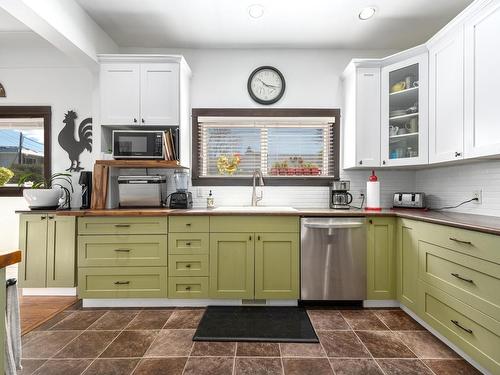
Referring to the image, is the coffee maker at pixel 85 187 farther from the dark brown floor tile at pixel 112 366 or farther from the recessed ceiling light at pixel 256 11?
the recessed ceiling light at pixel 256 11

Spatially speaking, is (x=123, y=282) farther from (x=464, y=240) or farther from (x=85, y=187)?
(x=464, y=240)

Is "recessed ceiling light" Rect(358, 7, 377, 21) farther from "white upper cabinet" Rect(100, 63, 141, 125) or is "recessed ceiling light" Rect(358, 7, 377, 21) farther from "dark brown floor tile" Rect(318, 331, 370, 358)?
"dark brown floor tile" Rect(318, 331, 370, 358)

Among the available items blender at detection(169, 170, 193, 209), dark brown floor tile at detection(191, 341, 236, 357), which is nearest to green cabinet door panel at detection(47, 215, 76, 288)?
blender at detection(169, 170, 193, 209)

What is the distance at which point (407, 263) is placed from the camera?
2502 millimetres

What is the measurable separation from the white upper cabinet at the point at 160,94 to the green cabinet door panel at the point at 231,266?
4.39ft

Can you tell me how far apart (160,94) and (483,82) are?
277 centimetres

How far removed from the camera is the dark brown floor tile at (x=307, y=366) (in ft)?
5.84

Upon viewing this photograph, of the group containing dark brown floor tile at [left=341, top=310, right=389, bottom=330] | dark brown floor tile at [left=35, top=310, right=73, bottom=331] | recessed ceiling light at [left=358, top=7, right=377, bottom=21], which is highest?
recessed ceiling light at [left=358, top=7, right=377, bottom=21]

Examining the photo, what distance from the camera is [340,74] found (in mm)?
3344

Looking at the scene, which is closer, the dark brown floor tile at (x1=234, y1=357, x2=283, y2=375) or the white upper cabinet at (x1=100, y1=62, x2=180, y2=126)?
the dark brown floor tile at (x1=234, y1=357, x2=283, y2=375)

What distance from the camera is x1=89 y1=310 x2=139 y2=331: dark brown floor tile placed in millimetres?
2354

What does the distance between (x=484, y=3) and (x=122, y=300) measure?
3794 mm

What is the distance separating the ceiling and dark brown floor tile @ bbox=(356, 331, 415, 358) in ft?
9.37

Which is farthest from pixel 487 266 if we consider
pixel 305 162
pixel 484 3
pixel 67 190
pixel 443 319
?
pixel 67 190
